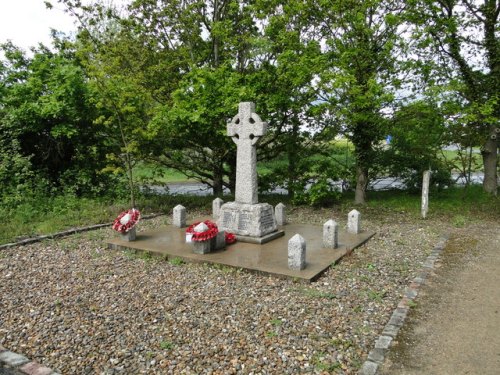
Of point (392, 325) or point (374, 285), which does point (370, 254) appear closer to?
point (374, 285)

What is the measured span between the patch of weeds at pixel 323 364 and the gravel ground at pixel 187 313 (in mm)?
10

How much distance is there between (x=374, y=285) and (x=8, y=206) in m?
9.74

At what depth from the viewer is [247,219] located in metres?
7.64

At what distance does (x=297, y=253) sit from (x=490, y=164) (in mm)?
10440

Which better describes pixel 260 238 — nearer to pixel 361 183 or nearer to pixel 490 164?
pixel 361 183

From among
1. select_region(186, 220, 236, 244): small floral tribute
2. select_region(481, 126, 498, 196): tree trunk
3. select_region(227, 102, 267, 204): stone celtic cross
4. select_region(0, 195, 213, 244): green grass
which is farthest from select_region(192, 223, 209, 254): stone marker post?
select_region(481, 126, 498, 196): tree trunk

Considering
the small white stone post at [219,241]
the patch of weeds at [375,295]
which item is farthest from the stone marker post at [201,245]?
the patch of weeds at [375,295]

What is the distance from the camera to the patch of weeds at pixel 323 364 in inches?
134

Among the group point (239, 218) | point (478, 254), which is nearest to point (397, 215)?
point (478, 254)

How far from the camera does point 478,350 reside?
3.71 meters

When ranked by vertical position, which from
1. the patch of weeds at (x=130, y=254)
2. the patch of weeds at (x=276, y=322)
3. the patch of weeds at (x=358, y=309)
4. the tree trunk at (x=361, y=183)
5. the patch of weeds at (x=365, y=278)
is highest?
the tree trunk at (x=361, y=183)

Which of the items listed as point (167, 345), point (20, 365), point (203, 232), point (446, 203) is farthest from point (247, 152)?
point (446, 203)

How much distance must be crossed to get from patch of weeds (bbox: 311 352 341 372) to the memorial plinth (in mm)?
3980

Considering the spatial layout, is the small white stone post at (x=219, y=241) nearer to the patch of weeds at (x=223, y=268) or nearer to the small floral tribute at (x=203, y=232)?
the small floral tribute at (x=203, y=232)
